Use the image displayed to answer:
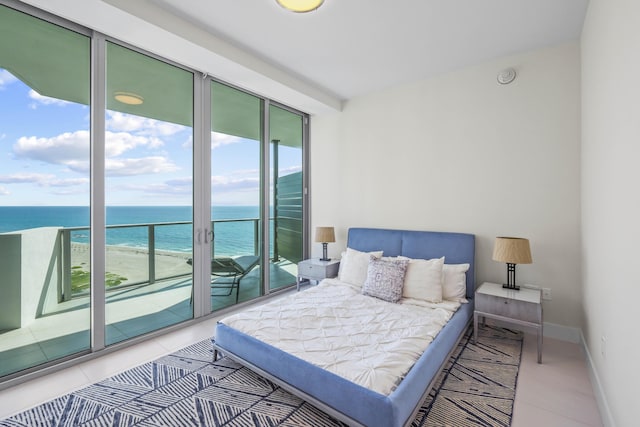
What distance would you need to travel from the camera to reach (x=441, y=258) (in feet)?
10.7

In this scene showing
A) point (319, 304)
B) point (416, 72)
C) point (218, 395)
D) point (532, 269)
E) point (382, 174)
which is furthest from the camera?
point (382, 174)

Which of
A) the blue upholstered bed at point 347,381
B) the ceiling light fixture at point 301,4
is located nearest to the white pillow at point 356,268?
the blue upholstered bed at point 347,381

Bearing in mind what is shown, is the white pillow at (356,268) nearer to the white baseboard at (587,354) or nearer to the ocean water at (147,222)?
the ocean water at (147,222)

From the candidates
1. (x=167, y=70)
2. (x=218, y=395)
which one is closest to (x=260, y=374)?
(x=218, y=395)

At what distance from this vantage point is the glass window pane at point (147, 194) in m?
2.82

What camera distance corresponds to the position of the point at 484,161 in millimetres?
3383

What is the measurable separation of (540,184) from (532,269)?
2.89 feet

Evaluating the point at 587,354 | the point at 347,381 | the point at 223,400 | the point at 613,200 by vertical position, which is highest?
the point at 613,200

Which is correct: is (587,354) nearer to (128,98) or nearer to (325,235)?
(325,235)

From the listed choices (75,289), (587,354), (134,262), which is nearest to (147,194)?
(134,262)

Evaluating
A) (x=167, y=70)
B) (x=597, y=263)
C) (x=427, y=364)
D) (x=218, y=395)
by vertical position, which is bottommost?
(x=218, y=395)

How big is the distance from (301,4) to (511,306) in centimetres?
309

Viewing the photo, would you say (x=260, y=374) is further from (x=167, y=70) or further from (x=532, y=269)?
(x=167, y=70)

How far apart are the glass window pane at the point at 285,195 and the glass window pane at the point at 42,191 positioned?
2243 mm
